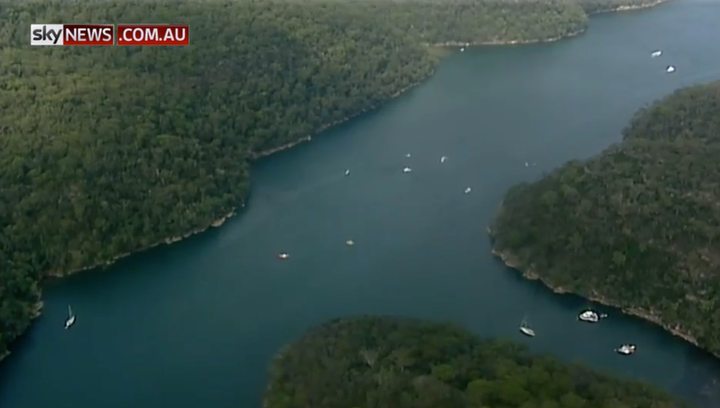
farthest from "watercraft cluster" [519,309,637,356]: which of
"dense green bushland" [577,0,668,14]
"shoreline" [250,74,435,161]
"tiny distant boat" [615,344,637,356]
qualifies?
"dense green bushland" [577,0,668,14]

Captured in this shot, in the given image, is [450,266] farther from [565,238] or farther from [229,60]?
[229,60]

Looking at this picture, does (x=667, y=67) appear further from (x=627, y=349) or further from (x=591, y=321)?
(x=627, y=349)

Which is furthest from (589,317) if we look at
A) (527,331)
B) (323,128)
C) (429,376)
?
(323,128)

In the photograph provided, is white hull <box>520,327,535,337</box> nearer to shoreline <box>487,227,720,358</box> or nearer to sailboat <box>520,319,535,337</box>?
sailboat <box>520,319,535,337</box>

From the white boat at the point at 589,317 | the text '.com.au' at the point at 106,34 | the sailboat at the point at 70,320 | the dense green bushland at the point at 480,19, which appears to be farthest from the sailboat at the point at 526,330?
the dense green bushland at the point at 480,19

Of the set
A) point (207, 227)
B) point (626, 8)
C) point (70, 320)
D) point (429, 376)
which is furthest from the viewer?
point (626, 8)

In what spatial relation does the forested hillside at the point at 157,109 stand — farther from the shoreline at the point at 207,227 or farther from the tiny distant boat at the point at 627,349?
the tiny distant boat at the point at 627,349

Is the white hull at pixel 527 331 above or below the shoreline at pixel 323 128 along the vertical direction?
below
